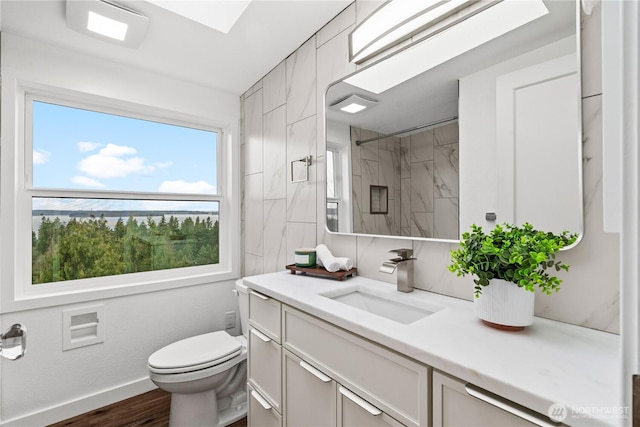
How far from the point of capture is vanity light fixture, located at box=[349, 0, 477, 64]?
1129mm

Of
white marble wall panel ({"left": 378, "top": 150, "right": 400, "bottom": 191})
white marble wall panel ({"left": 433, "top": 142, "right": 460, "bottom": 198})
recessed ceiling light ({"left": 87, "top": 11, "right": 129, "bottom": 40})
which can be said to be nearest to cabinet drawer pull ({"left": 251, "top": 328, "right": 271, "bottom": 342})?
white marble wall panel ({"left": 378, "top": 150, "right": 400, "bottom": 191})

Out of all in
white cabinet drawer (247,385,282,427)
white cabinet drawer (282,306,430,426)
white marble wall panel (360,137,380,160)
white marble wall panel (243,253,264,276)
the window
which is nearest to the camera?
white cabinet drawer (282,306,430,426)

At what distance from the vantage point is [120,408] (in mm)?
1948

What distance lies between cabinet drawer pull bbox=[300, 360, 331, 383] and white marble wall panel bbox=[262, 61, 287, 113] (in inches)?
64.9

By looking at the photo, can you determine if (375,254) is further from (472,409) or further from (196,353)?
(196,353)

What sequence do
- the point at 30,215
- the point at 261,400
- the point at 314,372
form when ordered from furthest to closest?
the point at 30,215, the point at 261,400, the point at 314,372

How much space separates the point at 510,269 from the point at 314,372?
2.37ft

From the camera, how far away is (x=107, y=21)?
1.58 metres

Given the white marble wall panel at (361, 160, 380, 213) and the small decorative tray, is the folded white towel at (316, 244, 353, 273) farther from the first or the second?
the white marble wall panel at (361, 160, 380, 213)

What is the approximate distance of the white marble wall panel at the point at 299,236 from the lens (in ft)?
5.98

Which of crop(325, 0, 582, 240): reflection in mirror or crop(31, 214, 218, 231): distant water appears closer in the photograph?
crop(325, 0, 582, 240): reflection in mirror

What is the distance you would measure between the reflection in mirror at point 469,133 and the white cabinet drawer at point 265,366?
2.21 ft

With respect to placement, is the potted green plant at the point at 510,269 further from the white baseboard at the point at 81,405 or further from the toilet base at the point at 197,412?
the white baseboard at the point at 81,405

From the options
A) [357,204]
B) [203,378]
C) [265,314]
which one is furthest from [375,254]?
[203,378]
